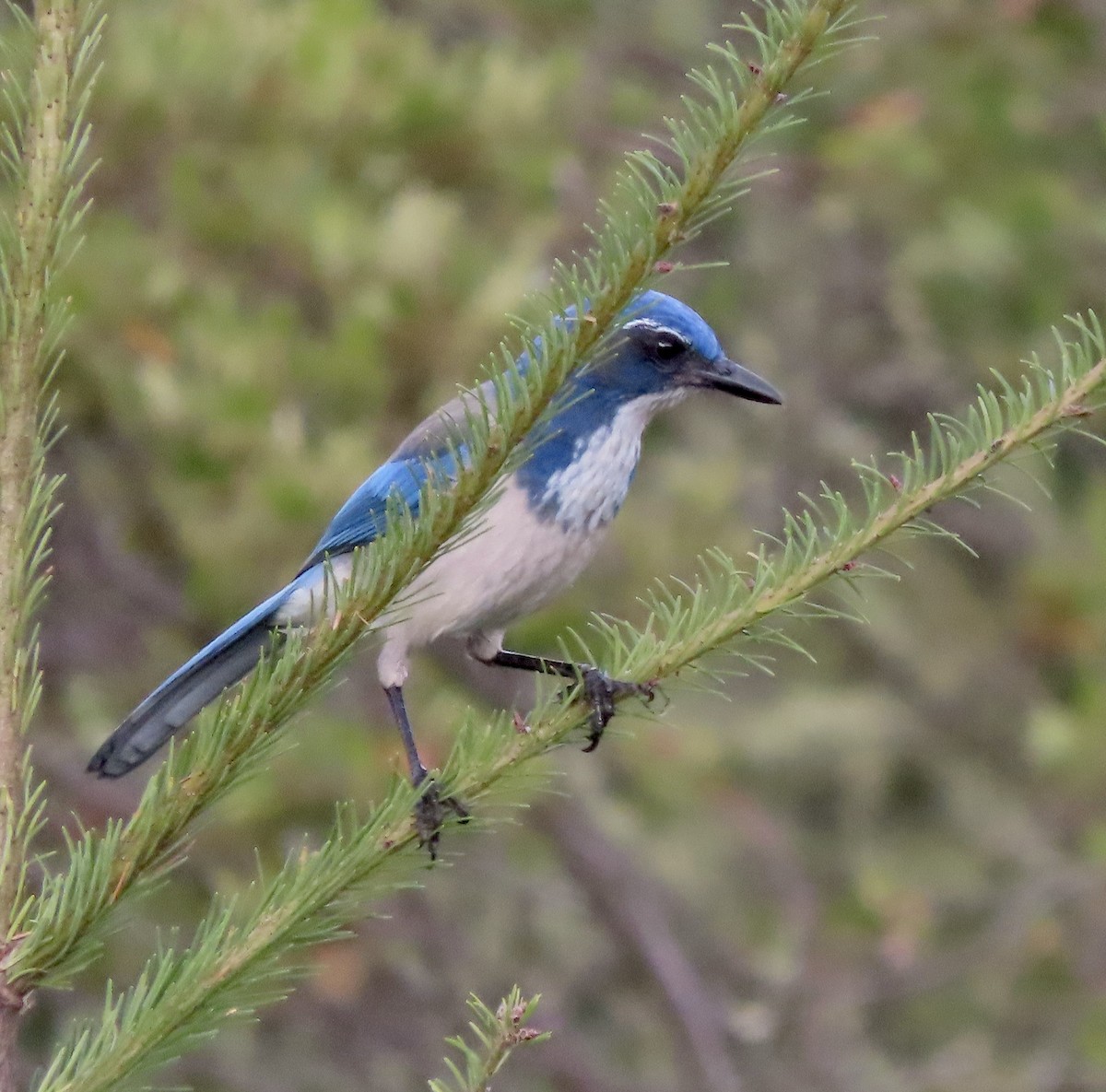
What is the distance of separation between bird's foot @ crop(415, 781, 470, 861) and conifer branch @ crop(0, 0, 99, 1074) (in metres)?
0.48

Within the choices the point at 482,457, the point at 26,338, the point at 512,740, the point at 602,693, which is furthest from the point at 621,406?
the point at 26,338

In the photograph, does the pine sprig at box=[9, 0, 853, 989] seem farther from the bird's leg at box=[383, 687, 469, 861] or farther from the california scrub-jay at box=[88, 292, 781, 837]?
the california scrub-jay at box=[88, 292, 781, 837]

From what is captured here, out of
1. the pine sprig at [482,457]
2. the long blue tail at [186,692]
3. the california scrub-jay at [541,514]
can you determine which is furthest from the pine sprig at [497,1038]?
the california scrub-jay at [541,514]

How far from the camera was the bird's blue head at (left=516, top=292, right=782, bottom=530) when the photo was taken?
136 inches

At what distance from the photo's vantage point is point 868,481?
2.11 m

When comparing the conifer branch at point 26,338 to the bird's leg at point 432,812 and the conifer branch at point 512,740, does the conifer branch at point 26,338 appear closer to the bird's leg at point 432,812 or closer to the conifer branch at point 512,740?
the conifer branch at point 512,740

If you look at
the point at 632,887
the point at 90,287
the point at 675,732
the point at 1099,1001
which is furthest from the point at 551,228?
the point at 1099,1001

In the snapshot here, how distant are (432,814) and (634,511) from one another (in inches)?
134

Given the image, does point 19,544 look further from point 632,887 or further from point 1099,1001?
point 1099,1001

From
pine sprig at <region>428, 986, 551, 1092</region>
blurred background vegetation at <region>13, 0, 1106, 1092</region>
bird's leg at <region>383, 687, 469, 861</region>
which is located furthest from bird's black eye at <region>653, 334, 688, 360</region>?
pine sprig at <region>428, 986, 551, 1092</region>

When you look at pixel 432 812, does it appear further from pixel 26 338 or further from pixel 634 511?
pixel 634 511

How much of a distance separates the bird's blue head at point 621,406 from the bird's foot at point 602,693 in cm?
105

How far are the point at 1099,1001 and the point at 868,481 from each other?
4.45 m

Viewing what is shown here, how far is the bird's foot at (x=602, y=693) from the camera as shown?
2305 millimetres
